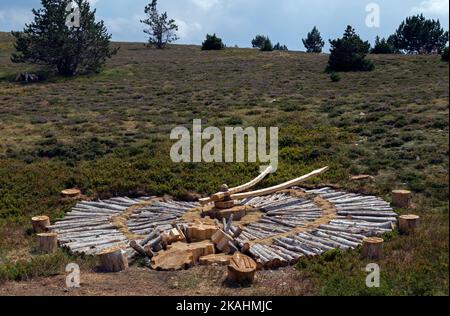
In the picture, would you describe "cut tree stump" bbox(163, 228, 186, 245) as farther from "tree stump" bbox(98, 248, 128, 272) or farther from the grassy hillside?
the grassy hillside

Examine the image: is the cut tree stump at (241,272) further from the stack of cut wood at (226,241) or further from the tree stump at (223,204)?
the tree stump at (223,204)

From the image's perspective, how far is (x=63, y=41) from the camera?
159 ft

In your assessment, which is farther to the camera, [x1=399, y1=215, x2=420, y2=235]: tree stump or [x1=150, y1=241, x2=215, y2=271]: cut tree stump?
[x1=399, y1=215, x2=420, y2=235]: tree stump

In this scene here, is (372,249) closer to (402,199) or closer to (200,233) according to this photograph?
(200,233)

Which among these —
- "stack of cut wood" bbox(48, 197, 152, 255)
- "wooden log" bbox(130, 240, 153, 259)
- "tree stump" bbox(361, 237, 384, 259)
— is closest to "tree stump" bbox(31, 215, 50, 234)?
"stack of cut wood" bbox(48, 197, 152, 255)

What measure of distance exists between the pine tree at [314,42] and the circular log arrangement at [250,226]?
8313 centimetres

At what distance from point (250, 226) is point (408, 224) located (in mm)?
3207

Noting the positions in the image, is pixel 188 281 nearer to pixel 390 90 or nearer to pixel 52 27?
pixel 390 90

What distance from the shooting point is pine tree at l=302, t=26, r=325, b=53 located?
94.6 meters

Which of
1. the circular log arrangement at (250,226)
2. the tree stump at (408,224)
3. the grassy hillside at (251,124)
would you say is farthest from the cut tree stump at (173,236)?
the tree stump at (408,224)

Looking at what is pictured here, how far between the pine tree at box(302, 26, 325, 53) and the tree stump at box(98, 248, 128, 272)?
289 ft

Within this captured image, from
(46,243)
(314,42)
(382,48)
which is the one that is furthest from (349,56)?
(314,42)

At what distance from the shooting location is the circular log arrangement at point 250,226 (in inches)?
423
